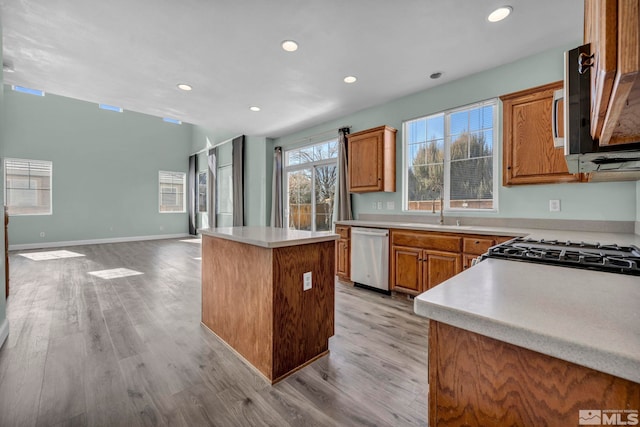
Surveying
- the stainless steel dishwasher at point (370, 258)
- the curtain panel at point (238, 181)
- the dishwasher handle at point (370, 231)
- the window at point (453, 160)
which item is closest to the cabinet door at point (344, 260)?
the stainless steel dishwasher at point (370, 258)

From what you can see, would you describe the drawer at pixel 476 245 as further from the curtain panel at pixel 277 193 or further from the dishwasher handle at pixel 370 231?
the curtain panel at pixel 277 193

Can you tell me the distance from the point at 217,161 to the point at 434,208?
6.80m

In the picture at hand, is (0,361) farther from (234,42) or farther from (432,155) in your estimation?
(432,155)


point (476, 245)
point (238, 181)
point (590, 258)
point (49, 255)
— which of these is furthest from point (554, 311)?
point (49, 255)

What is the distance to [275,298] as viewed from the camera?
1.85 meters

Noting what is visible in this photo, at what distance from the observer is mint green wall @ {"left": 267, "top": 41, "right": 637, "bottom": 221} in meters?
2.55

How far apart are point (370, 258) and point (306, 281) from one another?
182 centimetres

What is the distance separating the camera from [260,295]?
6.34ft

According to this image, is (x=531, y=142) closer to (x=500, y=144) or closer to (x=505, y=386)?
(x=500, y=144)

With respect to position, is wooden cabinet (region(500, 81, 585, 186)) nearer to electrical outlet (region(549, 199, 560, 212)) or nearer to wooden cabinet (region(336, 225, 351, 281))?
electrical outlet (region(549, 199, 560, 212))

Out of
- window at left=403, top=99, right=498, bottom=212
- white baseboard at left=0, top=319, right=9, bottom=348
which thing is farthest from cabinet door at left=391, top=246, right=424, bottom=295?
white baseboard at left=0, top=319, right=9, bottom=348

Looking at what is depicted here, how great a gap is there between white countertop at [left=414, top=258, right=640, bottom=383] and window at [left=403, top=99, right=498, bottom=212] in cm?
268

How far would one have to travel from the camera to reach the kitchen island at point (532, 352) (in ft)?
1.64

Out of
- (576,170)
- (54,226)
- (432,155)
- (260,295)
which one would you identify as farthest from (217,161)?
(576,170)
